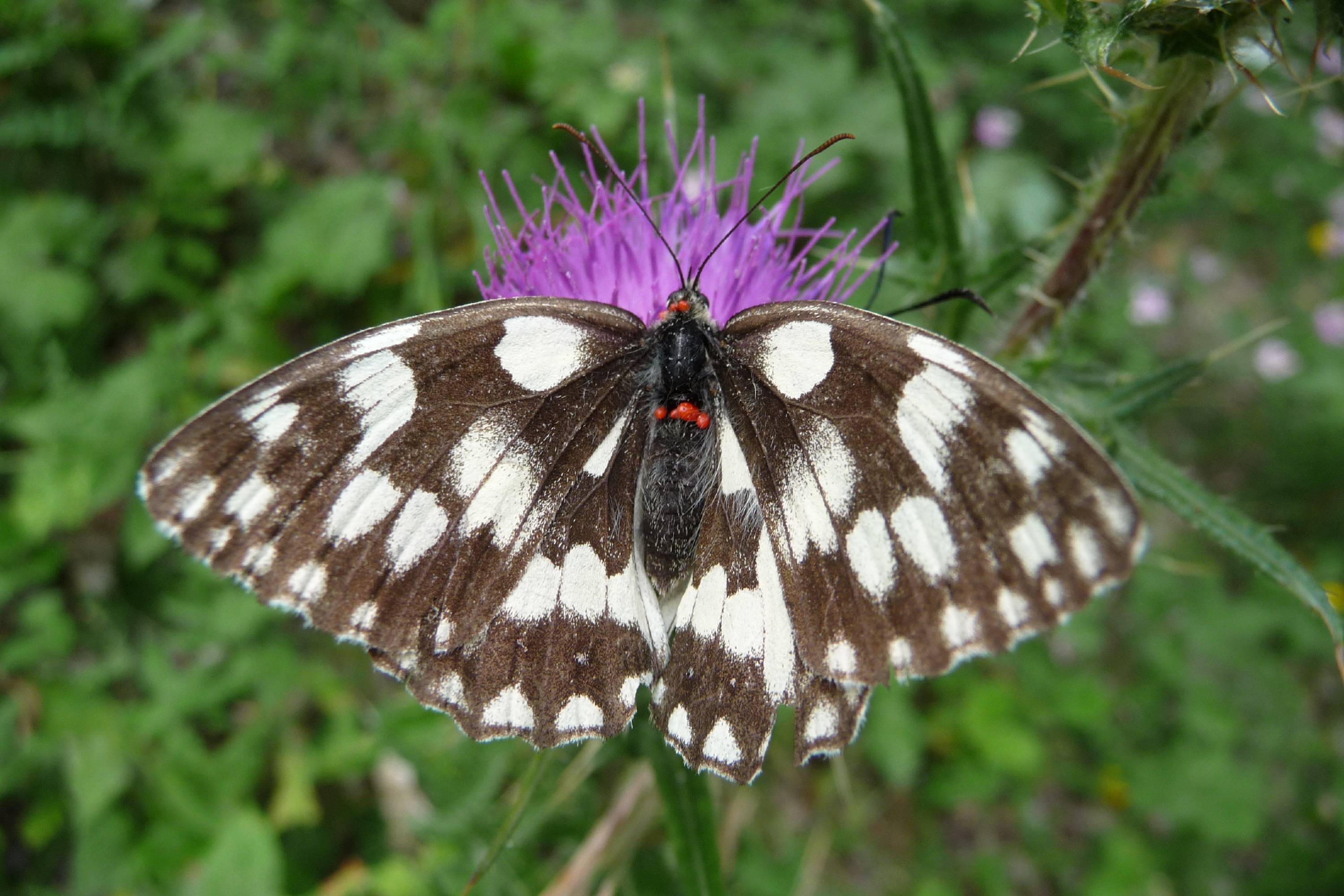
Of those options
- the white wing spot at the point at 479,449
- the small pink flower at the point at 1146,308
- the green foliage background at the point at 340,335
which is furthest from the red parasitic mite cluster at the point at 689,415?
the small pink flower at the point at 1146,308

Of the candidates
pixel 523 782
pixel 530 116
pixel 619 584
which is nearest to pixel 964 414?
pixel 619 584

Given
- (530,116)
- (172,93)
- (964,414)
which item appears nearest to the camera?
(964,414)

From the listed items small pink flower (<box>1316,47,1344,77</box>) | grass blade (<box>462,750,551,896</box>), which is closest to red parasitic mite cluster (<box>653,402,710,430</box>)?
grass blade (<box>462,750,551,896</box>)

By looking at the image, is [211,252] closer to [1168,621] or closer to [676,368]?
[676,368]

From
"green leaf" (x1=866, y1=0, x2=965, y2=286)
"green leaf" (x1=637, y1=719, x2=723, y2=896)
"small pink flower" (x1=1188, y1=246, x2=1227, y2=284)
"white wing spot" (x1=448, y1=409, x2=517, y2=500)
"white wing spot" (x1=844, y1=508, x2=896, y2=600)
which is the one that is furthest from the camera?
"small pink flower" (x1=1188, y1=246, x2=1227, y2=284)

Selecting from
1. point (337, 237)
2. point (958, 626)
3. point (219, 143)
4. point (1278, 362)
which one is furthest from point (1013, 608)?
point (1278, 362)

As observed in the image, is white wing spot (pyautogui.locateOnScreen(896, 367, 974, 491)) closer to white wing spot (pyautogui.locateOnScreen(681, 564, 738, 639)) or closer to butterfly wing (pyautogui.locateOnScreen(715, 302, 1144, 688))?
butterfly wing (pyautogui.locateOnScreen(715, 302, 1144, 688))

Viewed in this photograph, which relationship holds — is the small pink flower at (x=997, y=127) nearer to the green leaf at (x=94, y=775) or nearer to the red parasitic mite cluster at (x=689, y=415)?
the red parasitic mite cluster at (x=689, y=415)
